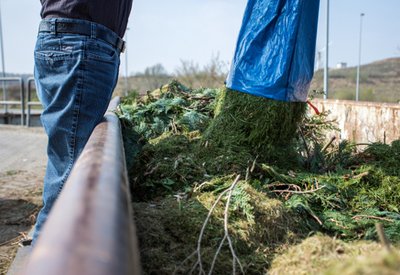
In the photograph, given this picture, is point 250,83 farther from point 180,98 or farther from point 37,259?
point 37,259

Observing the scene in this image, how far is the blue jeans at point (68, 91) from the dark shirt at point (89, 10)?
0.05 metres

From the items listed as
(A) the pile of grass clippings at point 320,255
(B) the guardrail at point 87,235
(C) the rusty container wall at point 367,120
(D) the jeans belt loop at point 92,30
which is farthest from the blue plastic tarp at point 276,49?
(C) the rusty container wall at point 367,120

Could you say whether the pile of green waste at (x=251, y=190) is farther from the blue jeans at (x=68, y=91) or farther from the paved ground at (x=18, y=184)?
the paved ground at (x=18, y=184)

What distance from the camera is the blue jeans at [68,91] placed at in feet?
7.23

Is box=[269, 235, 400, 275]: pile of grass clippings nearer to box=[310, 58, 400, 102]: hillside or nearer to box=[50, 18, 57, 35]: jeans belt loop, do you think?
box=[50, 18, 57, 35]: jeans belt loop

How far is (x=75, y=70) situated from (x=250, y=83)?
108 cm

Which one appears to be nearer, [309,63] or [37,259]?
[37,259]

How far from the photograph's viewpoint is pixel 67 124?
7.30 ft

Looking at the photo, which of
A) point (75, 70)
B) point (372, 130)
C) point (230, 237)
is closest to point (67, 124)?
point (75, 70)

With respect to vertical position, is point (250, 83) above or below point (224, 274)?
above

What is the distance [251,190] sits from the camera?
6.38 feet

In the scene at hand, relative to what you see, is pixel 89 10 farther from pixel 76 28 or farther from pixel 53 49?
pixel 53 49

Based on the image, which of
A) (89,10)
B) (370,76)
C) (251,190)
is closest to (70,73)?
(89,10)

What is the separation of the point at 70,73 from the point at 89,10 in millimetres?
350
